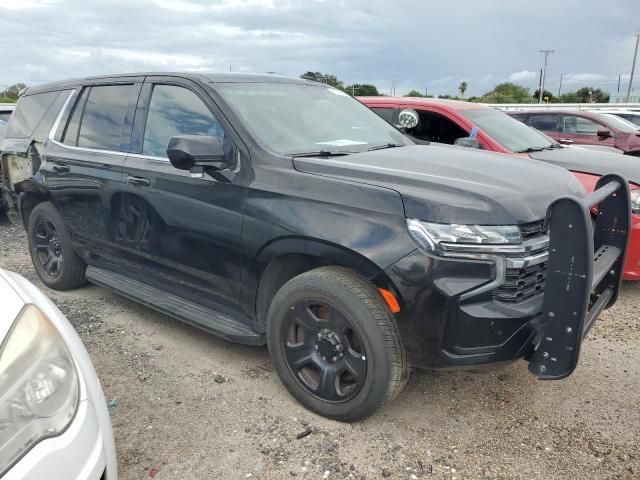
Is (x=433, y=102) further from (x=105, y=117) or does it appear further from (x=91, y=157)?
(x=91, y=157)

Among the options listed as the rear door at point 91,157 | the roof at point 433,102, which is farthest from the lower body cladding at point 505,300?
the roof at point 433,102

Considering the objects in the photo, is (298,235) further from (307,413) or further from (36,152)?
(36,152)

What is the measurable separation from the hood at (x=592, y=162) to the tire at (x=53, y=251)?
4.33m

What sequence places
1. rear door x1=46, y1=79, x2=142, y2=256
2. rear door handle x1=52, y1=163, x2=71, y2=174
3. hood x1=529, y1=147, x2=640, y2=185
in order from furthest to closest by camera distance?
hood x1=529, y1=147, x2=640, y2=185 < rear door handle x1=52, y1=163, x2=71, y2=174 < rear door x1=46, y1=79, x2=142, y2=256

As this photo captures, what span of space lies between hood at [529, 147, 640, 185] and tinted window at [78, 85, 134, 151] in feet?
12.5

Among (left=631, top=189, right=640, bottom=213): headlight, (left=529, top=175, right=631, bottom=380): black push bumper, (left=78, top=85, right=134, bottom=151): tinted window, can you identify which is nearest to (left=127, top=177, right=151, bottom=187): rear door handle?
(left=78, top=85, right=134, bottom=151): tinted window

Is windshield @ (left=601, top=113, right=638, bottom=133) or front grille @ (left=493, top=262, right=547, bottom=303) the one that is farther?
windshield @ (left=601, top=113, right=638, bottom=133)

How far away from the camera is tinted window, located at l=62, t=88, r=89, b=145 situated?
4.29 meters

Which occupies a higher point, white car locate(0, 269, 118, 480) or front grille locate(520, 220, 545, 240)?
front grille locate(520, 220, 545, 240)

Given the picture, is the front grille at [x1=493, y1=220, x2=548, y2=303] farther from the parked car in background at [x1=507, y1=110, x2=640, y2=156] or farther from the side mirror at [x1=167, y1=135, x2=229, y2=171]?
the parked car in background at [x1=507, y1=110, x2=640, y2=156]

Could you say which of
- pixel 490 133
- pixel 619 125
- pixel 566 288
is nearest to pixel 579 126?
pixel 619 125

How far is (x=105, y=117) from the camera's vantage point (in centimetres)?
404

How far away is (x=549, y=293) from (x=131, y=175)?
263 cm

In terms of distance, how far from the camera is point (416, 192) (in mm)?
2514
